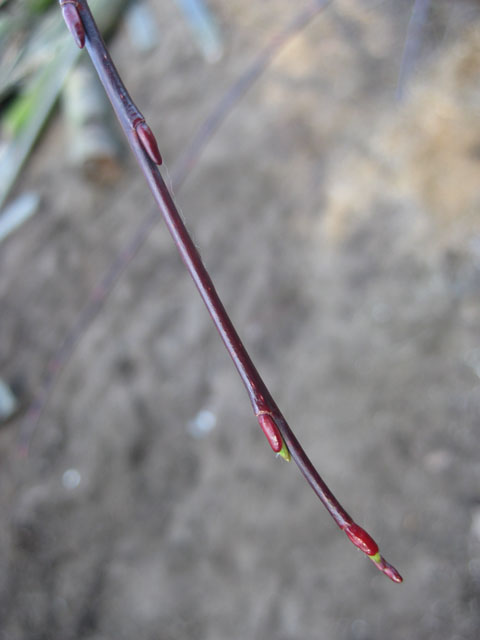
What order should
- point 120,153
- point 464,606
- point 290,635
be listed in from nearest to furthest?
point 464,606, point 290,635, point 120,153

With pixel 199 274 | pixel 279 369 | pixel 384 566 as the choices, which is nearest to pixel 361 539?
pixel 384 566

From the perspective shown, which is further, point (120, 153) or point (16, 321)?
point (120, 153)

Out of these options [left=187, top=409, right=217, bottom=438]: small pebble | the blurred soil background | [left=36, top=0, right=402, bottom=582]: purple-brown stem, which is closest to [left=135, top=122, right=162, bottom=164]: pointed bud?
[left=36, top=0, right=402, bottom=582]: purple-brown stem

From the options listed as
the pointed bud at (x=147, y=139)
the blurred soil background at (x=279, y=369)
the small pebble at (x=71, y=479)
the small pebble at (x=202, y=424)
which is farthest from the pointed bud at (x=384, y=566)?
the small pebble at (x=71, y=479)

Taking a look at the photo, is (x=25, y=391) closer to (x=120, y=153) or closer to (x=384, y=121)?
(x=120, y=153)

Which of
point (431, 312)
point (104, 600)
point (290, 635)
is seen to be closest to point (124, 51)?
point (431, 312)

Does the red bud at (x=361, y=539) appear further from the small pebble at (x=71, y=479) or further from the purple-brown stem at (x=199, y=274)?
the small pebble at (x=71, y=479)

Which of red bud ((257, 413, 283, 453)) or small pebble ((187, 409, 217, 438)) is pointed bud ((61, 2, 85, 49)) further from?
small pebble ((187, 409, 217, 438))
